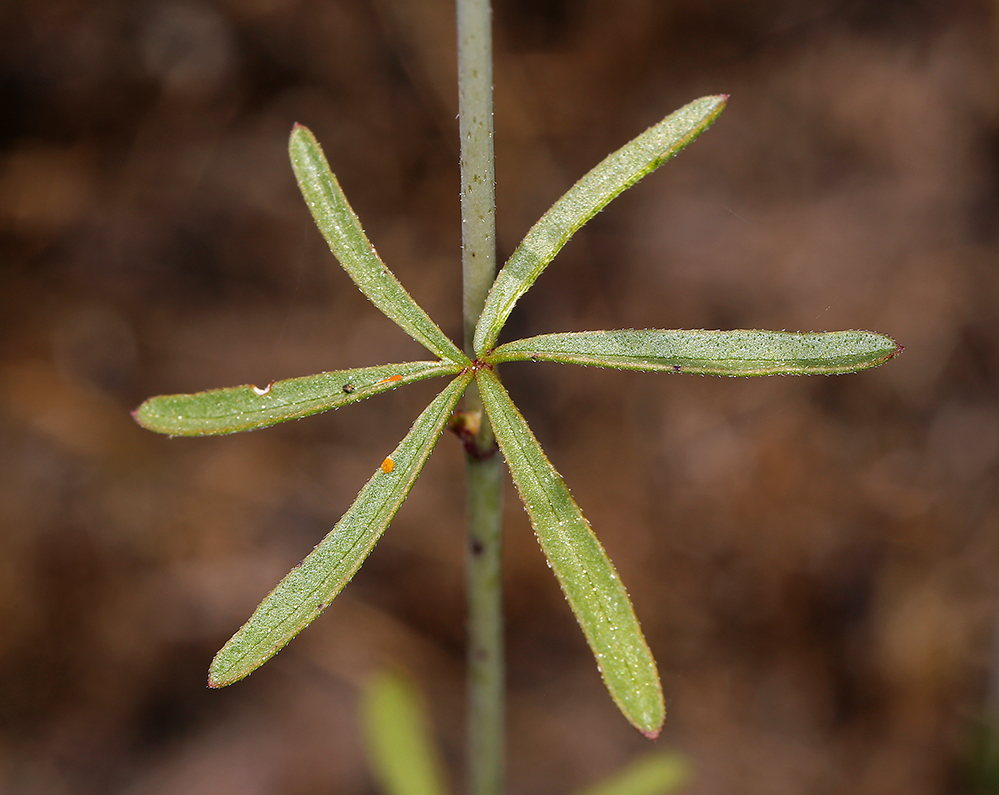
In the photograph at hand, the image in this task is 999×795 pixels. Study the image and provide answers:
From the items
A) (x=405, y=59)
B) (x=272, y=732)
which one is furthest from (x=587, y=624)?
(x=405, y=59)

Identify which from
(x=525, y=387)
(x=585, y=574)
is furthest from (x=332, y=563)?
(x=525, y=387)

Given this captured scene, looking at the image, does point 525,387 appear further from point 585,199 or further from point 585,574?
point 585,574

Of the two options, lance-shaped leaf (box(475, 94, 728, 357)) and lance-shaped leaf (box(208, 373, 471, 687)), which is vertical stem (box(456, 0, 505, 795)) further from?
lance-shaped leaf (box(208, 373, 471, 687))

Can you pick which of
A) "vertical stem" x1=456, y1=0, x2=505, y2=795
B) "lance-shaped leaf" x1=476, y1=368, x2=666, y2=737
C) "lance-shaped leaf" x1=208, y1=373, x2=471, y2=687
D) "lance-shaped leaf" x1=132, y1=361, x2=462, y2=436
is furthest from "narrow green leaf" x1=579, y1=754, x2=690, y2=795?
"lance-shaped leaf" x1=132, y1=361, x2=462, y2=436

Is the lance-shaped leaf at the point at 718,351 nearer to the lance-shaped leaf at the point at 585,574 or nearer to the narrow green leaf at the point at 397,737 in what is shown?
the lance-shaped leaf at the point at 585,574

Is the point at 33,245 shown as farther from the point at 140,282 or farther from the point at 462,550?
the point at 462,550
